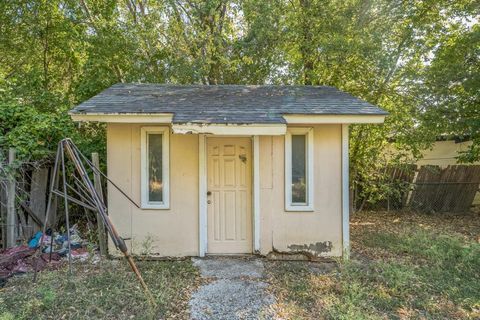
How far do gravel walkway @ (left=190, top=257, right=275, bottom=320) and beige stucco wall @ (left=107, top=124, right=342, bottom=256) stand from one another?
1.85ft

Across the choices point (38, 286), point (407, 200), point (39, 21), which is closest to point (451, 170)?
point (407, 200)

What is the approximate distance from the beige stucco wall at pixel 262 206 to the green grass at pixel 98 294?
715 mm

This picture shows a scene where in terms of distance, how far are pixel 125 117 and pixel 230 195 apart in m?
2.38

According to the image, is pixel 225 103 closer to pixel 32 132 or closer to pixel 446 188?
pixel 32 132

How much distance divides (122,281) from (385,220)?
772 centimetres

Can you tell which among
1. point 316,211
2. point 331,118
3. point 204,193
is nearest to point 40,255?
point 204,193

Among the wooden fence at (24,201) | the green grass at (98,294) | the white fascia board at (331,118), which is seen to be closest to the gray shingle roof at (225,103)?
the white fascia board at (331,118)

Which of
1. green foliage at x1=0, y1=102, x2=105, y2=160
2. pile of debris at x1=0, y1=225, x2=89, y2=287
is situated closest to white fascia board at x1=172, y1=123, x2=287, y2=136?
pile of debris at x1=0, y1=225, x2=89, y2=287

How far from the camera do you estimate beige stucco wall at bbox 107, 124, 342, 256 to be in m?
5.73

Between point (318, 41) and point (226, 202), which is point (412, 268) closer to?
point (226, 202)

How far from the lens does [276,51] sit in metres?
10.4

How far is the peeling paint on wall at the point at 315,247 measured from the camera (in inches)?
227

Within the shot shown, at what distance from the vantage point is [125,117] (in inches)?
211

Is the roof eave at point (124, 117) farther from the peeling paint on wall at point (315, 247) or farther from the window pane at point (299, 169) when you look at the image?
the peeling paint on wall at point (315, 247)
